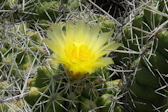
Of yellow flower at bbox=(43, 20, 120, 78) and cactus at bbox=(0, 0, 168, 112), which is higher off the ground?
yellow flower at bbox=(43, 20, 120, 78)

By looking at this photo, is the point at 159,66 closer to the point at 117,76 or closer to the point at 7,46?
the point at 117,76

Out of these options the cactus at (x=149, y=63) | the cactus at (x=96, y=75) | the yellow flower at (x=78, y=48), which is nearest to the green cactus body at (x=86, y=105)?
the cactus at (x=96, y=75)

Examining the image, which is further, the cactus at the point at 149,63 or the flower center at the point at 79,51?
the cactus at the point at 149,63

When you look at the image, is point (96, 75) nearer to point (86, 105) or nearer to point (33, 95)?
point (86, 105)

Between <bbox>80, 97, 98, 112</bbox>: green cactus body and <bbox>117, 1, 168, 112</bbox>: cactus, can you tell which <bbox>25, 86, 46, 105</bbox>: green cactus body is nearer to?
<bbox>80, 97, 98, 112</bbox>: green cactus body

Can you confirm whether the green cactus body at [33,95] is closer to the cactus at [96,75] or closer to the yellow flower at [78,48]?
the cactus at [96,75]

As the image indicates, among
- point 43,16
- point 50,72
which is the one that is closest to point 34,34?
point 43,16

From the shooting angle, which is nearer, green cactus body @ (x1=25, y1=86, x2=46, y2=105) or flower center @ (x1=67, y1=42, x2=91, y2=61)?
flower center @ (x1=67, y1=42, x2=91, y2=61)

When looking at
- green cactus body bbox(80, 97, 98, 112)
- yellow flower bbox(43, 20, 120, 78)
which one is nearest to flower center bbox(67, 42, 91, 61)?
yellow flower bbox(43, 20, 120, 78)
